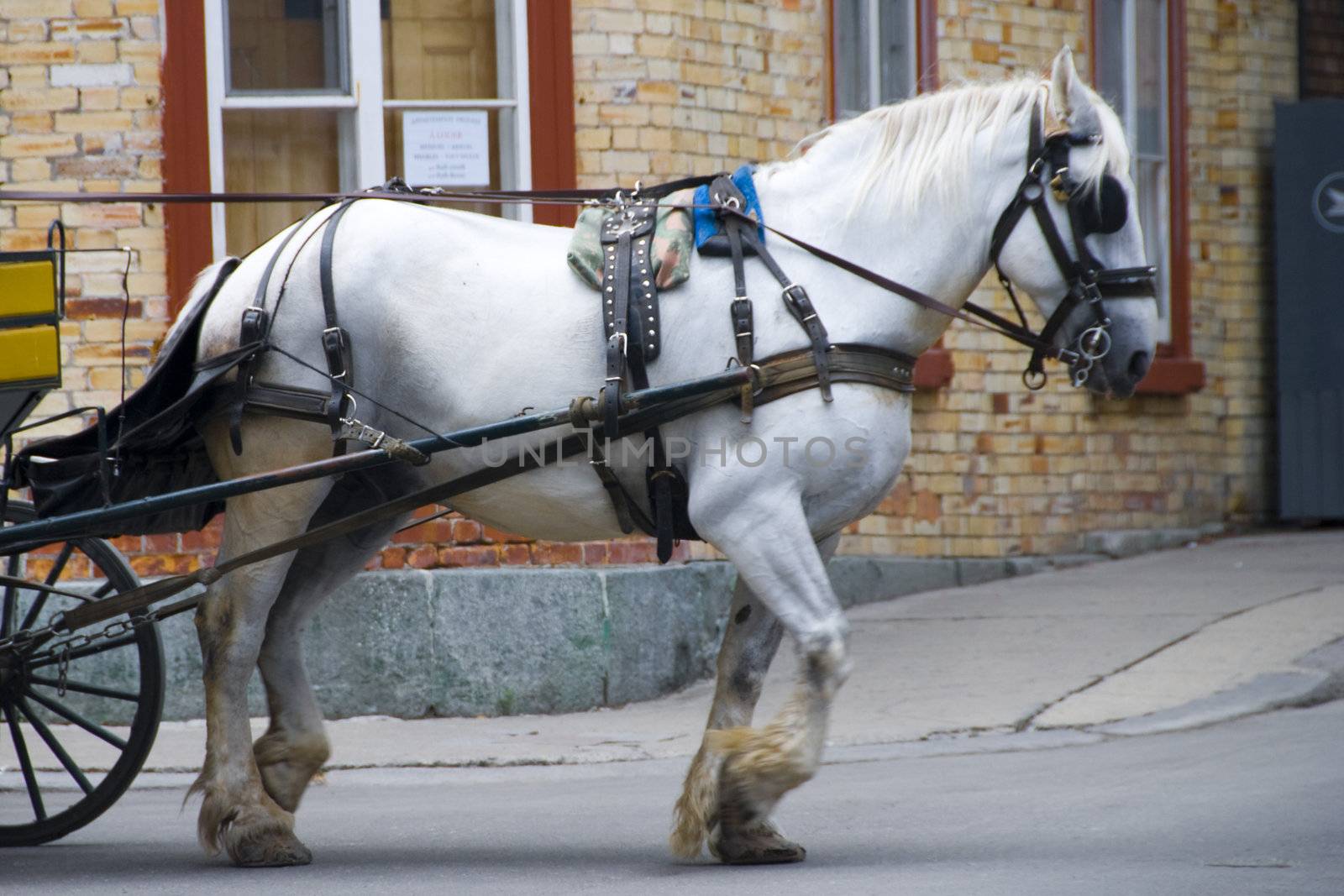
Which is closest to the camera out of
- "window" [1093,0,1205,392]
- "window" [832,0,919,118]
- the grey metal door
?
"window" [832,0,919,118]

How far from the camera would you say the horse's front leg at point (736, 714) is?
473 centimetres

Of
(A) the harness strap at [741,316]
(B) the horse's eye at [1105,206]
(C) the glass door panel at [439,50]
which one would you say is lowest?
(A) the harness strap at [741,316]

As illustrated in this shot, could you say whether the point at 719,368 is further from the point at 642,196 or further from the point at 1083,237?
the point at 1083,237

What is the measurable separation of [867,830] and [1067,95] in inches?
88.0

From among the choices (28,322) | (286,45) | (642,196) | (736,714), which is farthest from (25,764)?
(286,45)

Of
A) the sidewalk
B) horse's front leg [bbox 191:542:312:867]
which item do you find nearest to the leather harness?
horse's front leg [bbox 191:542:312:867]

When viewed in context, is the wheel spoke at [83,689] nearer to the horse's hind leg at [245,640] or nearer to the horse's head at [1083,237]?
the horse's hind leg at [245,640]

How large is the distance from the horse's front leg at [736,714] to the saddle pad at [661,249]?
86cm

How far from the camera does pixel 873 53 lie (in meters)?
10.0

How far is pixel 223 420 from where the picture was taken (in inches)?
205

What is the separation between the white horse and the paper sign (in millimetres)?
3017

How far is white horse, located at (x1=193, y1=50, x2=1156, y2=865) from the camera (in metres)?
4.70

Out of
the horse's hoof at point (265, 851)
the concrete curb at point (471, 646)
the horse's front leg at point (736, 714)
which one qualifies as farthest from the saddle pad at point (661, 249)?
the concrete curb at point (471, 646)

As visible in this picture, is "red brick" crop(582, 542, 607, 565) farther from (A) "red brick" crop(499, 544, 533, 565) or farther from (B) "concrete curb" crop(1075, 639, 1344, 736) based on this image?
(B) "concrete curb" crop(1075, 639, 1344, 736)
